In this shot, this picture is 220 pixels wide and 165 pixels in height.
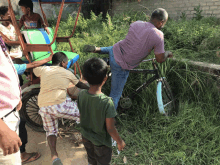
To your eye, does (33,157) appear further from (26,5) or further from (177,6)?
(177,6)

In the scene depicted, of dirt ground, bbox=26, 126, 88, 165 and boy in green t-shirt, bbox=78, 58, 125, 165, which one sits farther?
dirt ground, bbox=26, 126, 88, 165

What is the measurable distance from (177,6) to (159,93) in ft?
18.5

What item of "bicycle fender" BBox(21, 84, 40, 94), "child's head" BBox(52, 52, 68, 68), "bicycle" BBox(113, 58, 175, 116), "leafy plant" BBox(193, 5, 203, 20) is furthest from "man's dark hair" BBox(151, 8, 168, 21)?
"leafy plant" BBox(193, 5, 203, 20)

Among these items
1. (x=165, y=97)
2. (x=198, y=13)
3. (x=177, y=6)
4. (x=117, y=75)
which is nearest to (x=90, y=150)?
(x=117, y=75)

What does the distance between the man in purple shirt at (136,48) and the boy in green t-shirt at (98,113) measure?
1.07m

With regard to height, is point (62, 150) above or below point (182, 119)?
below

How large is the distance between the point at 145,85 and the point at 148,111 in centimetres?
46

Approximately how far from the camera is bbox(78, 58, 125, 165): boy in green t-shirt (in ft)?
5.32

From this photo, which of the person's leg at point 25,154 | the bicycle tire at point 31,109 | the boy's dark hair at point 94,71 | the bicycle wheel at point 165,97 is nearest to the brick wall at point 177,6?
the bicycle wheel at point 165,97

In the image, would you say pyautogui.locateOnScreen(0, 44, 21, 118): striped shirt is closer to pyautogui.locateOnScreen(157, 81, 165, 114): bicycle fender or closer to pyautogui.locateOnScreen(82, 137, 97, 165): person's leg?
A: pyautogui.locateOnScreen(82, 137, 97, 165): person's leg

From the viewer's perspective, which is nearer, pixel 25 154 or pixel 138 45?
pixel 25 154

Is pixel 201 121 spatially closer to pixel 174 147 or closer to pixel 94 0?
pixel 174 147

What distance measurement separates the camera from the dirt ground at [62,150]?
248cm

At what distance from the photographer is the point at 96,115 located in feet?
5.44
